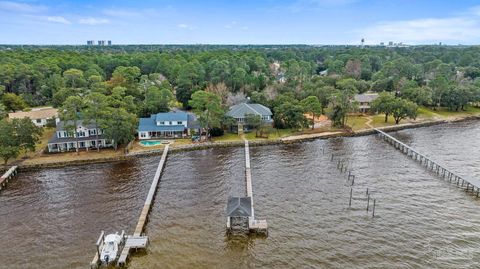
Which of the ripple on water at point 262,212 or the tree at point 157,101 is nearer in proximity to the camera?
the ripple on water at point 262,212

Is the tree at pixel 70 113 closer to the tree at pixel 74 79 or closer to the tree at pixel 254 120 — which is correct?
the tree at pixel 254 120

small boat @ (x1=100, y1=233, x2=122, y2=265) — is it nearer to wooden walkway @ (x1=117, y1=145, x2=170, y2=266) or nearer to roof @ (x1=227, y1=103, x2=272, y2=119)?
wooden walkway @ (x1=117, y1=145, x2=170, y2=266)

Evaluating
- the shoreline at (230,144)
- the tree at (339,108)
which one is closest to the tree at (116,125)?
the shoreline at (230,144)

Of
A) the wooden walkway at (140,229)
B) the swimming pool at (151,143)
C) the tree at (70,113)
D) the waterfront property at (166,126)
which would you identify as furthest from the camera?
the waterfront property at (166,126)

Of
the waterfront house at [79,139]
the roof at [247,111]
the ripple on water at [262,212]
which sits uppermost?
the roof at [247,111]

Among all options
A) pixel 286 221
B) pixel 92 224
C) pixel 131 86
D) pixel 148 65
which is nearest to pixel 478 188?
pixel 286 221

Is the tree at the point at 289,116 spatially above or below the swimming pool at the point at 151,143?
above

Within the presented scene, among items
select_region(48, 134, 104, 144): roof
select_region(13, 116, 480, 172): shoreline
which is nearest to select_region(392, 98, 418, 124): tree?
select_region(13, 116, 480, 172): shoreline
